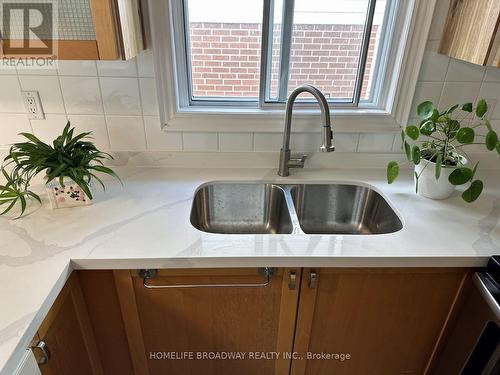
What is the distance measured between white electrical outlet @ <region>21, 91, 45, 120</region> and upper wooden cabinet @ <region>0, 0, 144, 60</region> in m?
0.37

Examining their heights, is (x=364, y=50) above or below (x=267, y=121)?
above

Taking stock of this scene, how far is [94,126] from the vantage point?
1.28 meters

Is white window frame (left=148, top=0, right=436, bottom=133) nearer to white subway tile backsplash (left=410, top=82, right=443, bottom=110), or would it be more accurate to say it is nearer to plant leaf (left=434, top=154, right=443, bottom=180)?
white subway tile backsplash (left=410, top=82, right=443, bottom=110)

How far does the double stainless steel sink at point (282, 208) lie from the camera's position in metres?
1.33

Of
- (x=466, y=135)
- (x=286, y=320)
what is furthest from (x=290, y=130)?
(x=286, y=320)

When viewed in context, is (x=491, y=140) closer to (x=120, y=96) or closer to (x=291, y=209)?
(x=291, y=209)

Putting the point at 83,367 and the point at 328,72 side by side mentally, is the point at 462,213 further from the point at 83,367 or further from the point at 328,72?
the point at 83,367

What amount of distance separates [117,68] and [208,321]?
92 centimetres

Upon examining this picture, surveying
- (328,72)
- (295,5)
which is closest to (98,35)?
(295,5)

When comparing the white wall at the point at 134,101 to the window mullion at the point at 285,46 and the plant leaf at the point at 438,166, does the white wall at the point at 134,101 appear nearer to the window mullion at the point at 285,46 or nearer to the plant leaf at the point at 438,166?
the window mullion at the point at 285,46

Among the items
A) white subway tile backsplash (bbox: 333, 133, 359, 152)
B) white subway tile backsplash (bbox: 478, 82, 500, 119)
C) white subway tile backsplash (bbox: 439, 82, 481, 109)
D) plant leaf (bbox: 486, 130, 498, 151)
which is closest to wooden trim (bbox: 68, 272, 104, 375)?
white subway tile backsplash (bbox: 333, 133, 359, 152)

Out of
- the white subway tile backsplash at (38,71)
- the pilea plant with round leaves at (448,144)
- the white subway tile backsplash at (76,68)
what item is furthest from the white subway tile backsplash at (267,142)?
the white subway tile backsplash at (38,71)

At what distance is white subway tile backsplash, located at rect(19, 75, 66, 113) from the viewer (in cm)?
119

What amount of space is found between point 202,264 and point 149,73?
28.3 inches
